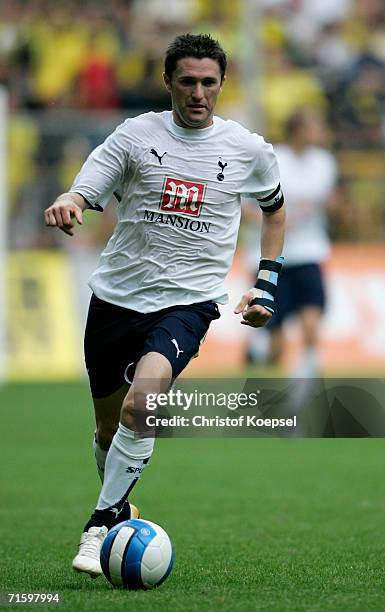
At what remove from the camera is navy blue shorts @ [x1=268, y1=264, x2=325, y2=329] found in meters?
13.4

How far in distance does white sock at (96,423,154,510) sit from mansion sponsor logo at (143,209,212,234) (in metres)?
1.02

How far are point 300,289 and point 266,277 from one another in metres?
6.96

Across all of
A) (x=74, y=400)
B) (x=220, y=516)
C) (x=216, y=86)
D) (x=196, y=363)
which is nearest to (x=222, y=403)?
(x=216, y=86)

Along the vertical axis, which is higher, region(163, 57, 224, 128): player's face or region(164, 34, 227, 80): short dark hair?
region(164, 34, 227, 80): short dark hair

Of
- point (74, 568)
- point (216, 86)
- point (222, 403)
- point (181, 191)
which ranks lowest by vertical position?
point (74, 568)

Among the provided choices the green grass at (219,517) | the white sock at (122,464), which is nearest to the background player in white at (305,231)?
the green grass at (219,517)

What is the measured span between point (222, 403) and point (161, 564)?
748 millimetres

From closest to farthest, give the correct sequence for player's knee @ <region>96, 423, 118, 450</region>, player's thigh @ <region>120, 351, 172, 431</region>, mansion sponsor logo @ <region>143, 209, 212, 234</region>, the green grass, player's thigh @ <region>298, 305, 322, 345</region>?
the green grass, player's thigh @ <region>120, 351, 172, 431</region>, mansion sponsor logo @ <region>143, 209, 212, 234</region>, player's knee @ <region>96, 423, 118, 450</region>, player's thigh @ <region>298, 305, 322, 345</region>

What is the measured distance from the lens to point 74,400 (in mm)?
15172

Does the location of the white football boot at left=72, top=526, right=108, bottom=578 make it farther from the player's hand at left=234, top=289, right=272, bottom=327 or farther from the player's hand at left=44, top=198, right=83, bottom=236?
the player's hand at left=44, top=198, right=83, bottom=236

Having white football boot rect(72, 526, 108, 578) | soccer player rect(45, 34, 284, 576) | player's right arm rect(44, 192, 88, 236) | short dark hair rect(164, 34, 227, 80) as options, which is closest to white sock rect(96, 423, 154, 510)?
soccer player rect(45, 34, 284, 576)

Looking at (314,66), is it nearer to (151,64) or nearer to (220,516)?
(151,64)

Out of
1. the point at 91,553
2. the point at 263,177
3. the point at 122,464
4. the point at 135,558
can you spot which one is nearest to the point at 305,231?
the point at 263,177
